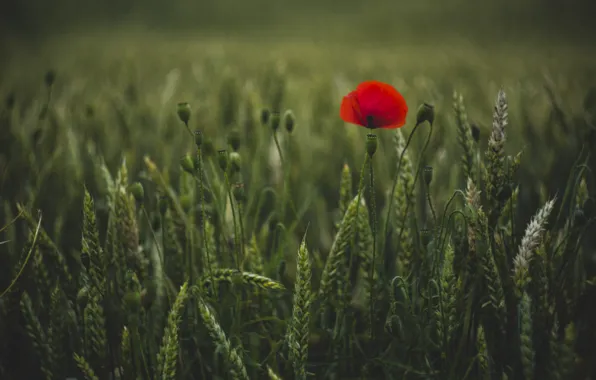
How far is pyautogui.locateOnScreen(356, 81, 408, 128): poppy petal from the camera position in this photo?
834mm

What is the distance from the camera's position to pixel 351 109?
0.87m

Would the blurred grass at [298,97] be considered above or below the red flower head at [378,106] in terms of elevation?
above

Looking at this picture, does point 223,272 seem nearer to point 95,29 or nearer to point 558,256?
point 558,256

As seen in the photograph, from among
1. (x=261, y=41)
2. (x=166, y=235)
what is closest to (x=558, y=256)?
(x=166, y=235)

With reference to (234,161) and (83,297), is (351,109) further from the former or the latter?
(83,297)

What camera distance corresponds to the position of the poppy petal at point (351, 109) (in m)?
0.86

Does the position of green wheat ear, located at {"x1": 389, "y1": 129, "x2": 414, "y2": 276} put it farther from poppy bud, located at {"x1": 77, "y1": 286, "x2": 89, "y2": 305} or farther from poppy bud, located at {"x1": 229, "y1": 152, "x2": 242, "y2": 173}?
poppy bud, located at {"x1": 77, "y1": 286, "x2": 89, "y2": 305}

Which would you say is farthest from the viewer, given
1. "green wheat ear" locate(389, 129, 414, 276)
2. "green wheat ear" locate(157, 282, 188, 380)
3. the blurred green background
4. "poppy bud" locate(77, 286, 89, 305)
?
the blurred green background

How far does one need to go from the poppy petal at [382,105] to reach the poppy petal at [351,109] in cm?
1

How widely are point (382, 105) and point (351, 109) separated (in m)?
0.06

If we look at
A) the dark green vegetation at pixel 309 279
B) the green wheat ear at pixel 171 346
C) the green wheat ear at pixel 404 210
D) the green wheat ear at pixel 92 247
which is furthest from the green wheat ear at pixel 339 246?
the green wheat ear at pixel 92 247

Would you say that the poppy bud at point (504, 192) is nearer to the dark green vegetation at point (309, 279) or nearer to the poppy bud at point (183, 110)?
the dark green vegetation at point (309, 279)

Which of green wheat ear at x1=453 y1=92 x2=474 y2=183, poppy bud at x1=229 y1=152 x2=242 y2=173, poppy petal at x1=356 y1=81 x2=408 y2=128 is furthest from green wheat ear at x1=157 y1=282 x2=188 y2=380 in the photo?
green wheat ear at x1=453 y1=92 x2=474 y2=183

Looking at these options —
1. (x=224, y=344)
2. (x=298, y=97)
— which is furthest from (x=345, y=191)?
(x=298, y=97)
